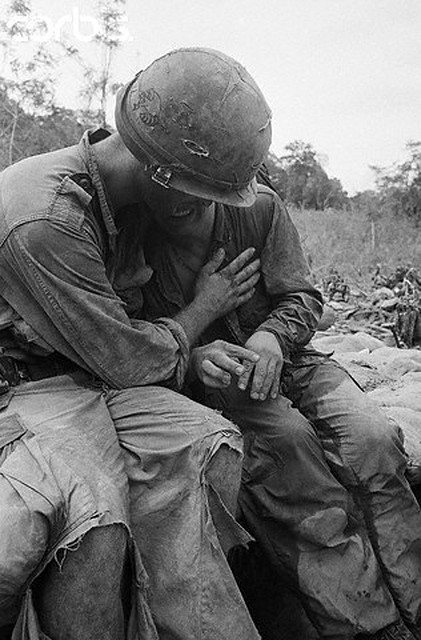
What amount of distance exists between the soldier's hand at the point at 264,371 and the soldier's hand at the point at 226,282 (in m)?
0.17

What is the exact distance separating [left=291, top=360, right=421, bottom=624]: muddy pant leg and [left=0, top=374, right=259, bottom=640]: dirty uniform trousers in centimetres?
61

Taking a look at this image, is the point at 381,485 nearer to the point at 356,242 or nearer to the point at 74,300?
the point at 74,300

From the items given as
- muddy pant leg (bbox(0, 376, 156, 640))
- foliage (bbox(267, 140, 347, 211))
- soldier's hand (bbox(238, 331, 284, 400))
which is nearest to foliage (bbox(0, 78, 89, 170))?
foliage (bbox(267, 140, 347, 211))

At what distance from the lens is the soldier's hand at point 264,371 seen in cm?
306

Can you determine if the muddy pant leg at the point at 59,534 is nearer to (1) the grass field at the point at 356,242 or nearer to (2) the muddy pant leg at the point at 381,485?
(2) the muddy pant leg at the point at 381,485

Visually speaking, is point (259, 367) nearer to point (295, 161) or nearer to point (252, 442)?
point (252, 442)

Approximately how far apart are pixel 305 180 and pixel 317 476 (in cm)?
2558

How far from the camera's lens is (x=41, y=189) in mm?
2717

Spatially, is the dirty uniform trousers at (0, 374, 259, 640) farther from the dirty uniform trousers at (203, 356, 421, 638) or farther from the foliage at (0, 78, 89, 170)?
the foliage at (0, 78, 89, 170)

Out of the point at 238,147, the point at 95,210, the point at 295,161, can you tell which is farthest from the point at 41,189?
the point at 295,161

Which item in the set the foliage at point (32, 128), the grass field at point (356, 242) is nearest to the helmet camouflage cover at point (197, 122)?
the grass field at point (356, 242)

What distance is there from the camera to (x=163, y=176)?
2.79 meters

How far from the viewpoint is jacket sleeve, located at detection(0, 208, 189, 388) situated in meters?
2.63

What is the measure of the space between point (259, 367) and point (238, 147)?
0.76 metres
